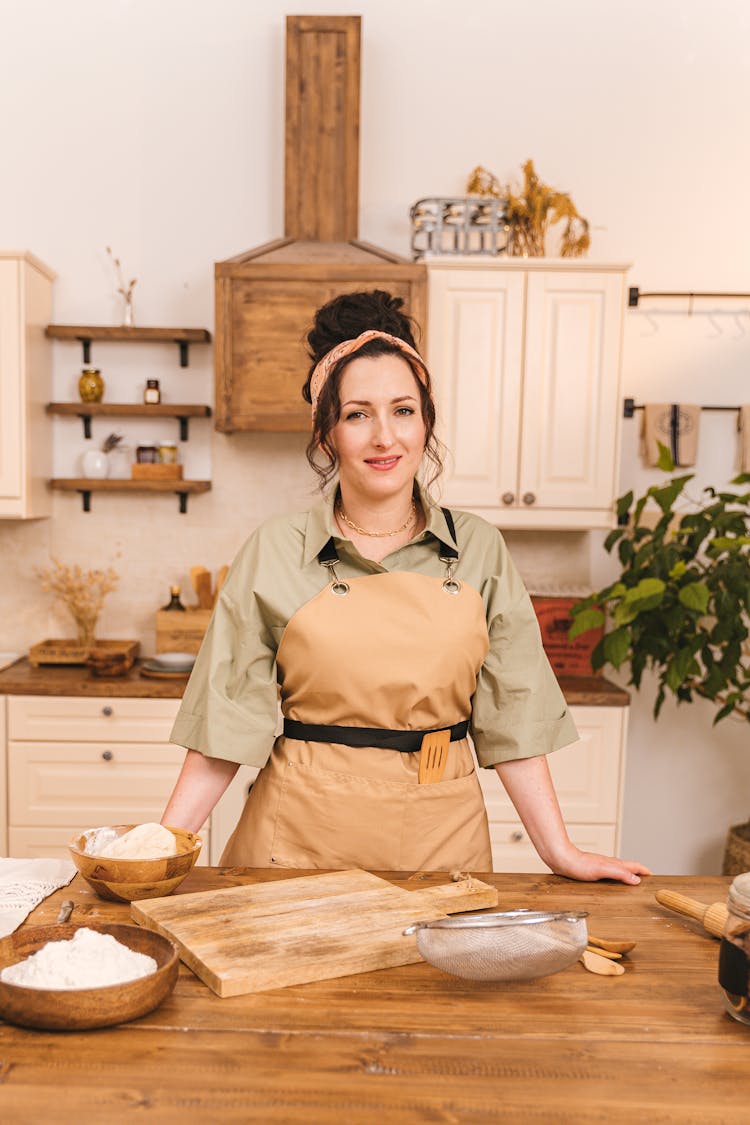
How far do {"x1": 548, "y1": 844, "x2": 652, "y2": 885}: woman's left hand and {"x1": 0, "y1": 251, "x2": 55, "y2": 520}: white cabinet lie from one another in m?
2.44

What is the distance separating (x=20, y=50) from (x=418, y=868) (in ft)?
10.9

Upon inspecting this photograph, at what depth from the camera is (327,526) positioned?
5.83 ft

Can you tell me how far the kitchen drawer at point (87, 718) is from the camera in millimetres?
3176

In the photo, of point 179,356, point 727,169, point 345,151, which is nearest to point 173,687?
point 179,356

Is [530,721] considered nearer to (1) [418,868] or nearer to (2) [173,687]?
(1) [418,868]

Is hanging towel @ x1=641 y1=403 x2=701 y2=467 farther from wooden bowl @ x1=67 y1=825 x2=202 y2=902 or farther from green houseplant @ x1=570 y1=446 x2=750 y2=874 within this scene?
wooden bowl @ x1=67 y1=825 x2=202 y2=902

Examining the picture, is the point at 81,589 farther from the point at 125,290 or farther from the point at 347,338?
the point at 347,338

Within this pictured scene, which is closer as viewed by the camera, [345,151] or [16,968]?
[16,968]

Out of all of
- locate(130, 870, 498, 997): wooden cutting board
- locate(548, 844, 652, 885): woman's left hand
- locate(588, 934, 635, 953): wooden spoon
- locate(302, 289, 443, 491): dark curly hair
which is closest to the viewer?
locate(130, 870, 498, 997): wooden cutting board

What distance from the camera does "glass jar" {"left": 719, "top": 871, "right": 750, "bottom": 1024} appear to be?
1.03 metres

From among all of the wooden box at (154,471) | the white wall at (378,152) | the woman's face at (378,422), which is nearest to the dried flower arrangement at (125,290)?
the white wall at (378,152)

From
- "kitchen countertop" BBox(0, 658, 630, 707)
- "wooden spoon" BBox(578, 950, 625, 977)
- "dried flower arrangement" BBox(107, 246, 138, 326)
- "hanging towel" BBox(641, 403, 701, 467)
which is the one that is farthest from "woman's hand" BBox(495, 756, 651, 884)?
"dried flower arrangement" BBox(107, 246, 138, 326)

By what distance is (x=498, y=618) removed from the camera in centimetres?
179

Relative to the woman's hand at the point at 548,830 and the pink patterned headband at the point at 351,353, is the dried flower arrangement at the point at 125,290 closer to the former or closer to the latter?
the pink patterned headband at the point at 351,353
